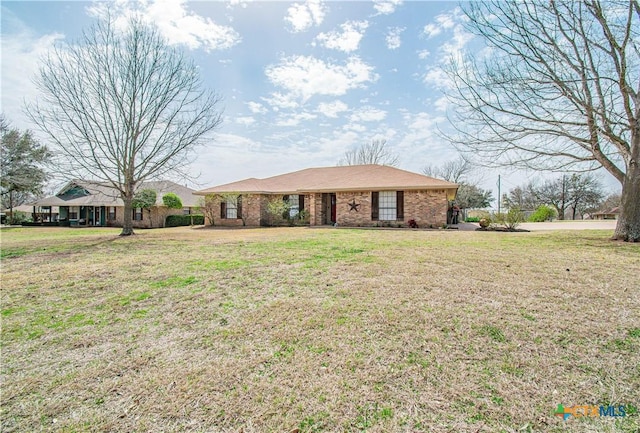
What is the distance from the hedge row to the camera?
25.9m

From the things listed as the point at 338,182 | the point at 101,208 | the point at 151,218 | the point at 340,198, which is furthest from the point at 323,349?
the point at 101,208

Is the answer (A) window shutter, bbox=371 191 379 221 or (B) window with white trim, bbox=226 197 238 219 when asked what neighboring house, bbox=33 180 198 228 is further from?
(A) window shutter, bbox=371 191 379 221

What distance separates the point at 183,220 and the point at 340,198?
50.4ft

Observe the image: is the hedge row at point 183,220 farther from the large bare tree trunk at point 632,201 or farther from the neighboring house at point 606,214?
the neighboring house at point 606,214

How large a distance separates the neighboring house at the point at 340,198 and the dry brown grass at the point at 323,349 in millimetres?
11118

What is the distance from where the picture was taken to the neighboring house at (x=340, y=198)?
16359mm

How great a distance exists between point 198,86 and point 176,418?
15561 mm

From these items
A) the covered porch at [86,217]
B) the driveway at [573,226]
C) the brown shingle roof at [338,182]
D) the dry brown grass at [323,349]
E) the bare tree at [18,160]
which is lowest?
the dry brown grass at [323,349]

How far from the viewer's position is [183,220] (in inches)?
1032

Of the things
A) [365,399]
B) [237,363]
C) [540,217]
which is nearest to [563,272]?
[365,399]

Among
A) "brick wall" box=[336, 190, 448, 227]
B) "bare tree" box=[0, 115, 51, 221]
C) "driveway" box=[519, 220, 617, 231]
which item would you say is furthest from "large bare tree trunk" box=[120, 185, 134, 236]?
"driveway" box=[519, 220, 617, 231]

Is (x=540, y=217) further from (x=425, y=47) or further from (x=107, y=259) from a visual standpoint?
(x=107, y=259)

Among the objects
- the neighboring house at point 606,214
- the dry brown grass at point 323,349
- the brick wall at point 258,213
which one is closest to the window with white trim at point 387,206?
the brick wall at point 258,213

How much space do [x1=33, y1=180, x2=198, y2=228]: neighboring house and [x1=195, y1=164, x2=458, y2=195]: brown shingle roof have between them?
717cm
